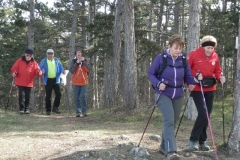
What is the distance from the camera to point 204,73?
570 centimetres

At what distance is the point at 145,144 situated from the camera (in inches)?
244

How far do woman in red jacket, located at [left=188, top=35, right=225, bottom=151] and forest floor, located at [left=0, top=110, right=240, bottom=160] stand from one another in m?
0.47

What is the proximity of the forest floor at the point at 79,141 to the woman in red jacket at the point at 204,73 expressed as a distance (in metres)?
0.47

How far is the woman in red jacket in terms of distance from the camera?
5.61m

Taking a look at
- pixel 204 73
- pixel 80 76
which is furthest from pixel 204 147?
pixel 80 76

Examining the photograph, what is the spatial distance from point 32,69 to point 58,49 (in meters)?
19.4

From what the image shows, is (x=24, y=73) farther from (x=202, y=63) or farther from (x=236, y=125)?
(x=236, y=125)

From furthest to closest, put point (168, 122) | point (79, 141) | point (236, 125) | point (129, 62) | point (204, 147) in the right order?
point (129, 62) → point (79, 141) → point (204, 147) → point (236, 125) → point (168, 122)

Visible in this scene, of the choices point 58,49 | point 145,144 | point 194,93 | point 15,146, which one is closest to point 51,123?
point 15,146

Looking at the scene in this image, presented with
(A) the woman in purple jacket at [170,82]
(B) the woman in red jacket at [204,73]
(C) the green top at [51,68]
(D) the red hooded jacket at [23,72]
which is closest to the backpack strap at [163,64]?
(A) the woman in purple jacket at [170,82]

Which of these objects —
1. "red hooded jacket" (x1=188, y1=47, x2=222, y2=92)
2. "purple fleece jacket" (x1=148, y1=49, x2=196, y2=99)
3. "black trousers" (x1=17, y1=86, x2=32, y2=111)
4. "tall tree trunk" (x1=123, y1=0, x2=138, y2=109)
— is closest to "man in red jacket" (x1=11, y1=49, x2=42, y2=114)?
"black trousers" (x1=17, y1=86, x2=32, y2=111)

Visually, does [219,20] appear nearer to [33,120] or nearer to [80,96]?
[80,96]

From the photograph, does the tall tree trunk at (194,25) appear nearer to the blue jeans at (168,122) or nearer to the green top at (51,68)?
the green top at (51,68)

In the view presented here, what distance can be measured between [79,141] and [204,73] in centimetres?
277
